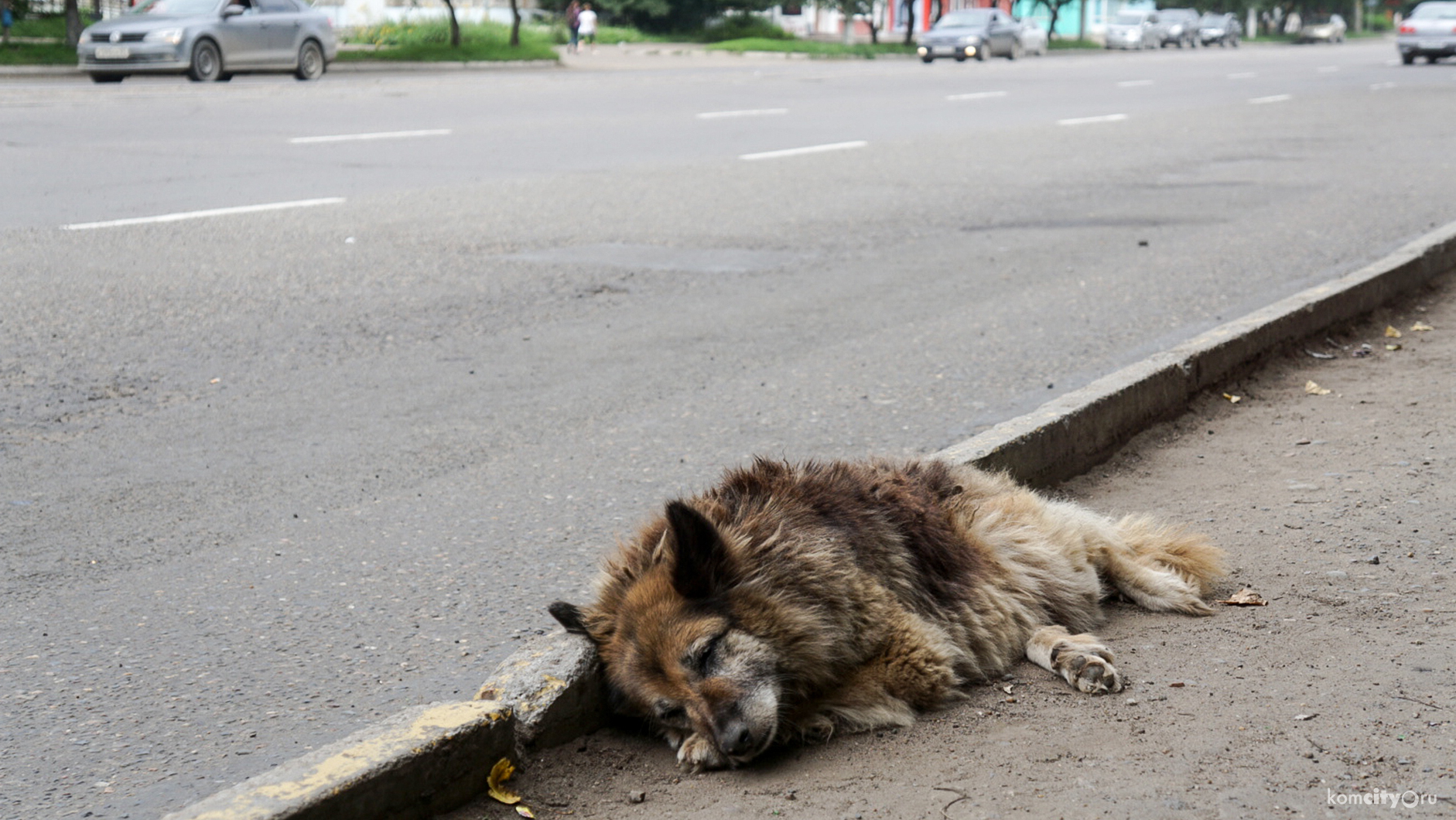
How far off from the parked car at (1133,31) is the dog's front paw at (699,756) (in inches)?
2636

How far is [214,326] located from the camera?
7.15m

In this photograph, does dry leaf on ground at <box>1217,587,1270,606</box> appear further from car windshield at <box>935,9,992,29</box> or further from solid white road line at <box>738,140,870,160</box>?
car windshield at <box>935,9,992,29</box>

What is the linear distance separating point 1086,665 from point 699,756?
3.36 ft

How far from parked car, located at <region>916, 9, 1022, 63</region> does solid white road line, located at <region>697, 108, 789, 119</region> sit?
2458 centimetres

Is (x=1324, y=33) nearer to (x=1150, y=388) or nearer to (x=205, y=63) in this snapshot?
(x=205, y=63)

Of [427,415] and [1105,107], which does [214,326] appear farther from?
[1105,107]

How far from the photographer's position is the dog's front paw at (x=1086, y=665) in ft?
11.4

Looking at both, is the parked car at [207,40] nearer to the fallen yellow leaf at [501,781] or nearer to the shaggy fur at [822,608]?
the shaggy fur at [822,608]

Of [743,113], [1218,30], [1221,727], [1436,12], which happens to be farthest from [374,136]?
[1218,30]

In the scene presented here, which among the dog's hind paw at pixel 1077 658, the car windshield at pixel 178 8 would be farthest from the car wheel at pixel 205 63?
the dog's hind paw at pixel 1077 658

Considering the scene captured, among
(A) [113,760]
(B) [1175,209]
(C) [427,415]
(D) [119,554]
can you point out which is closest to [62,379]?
(C) [427,415]

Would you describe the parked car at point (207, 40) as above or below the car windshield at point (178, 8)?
below

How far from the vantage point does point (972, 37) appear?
45.0 m

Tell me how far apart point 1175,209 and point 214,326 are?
806cm
